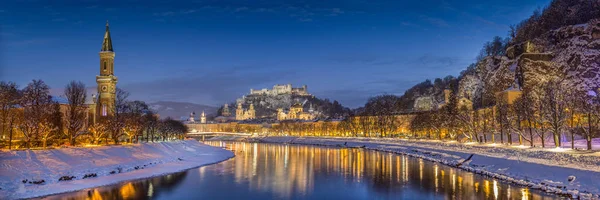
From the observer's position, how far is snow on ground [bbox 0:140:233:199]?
98.9ft

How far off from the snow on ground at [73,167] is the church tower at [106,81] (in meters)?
37.0

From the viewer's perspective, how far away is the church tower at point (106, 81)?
84.4 metres

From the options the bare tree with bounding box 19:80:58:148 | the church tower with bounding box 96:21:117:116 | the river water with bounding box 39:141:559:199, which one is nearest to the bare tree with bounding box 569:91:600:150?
the river water with bounding box 39:141:559:199

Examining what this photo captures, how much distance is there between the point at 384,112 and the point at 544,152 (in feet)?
245

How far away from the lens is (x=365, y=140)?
95.8 m

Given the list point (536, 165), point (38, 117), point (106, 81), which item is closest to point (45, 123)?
point (38, 117)

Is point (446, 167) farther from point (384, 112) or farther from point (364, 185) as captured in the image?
point (384, 112)

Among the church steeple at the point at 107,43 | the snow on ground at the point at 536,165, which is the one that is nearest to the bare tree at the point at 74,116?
the church steeple at the point at 107,43

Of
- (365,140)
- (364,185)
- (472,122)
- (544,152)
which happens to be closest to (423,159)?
(472,122)

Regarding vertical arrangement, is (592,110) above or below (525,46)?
below

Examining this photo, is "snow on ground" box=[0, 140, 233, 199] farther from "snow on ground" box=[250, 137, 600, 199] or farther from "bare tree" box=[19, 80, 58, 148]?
"snow on ground" box=[250, 137, 600, 199]

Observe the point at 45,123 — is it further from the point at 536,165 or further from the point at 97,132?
the point at 536,165

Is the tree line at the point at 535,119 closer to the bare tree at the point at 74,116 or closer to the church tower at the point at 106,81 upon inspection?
the bare tree at the point at 74,116

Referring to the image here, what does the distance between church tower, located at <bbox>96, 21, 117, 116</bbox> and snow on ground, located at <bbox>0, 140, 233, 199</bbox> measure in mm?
36969
